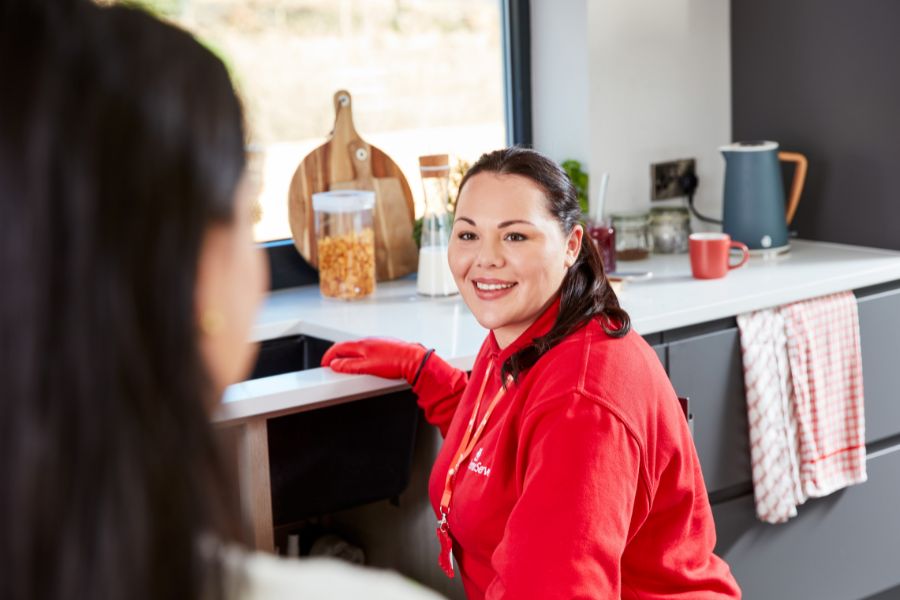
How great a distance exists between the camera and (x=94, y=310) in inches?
18.5

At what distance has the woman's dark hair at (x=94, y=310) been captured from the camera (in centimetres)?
46

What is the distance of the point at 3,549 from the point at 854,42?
266 cm

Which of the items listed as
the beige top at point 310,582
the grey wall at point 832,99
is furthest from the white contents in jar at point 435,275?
the beige top at point 310,582

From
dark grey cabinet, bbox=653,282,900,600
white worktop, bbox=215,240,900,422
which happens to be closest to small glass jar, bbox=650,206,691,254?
white worktop, bbox=215,240,900,422

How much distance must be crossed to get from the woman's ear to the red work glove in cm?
32

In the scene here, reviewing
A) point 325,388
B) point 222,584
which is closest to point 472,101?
point 325,388

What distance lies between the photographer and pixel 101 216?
0.47m

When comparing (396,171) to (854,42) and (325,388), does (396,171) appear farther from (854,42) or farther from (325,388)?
(854,42)

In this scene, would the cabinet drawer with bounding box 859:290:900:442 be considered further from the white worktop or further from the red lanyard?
the red lanyard

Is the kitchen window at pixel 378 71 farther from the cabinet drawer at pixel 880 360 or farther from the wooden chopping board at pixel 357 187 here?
the cabinet drawer at pixel 880 360

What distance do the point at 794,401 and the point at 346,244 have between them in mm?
950

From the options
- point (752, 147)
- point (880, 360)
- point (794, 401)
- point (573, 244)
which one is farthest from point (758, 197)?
point (573, 244)

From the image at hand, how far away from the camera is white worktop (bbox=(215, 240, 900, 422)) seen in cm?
184

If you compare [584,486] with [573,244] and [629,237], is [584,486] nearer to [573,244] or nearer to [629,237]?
[573,244]
